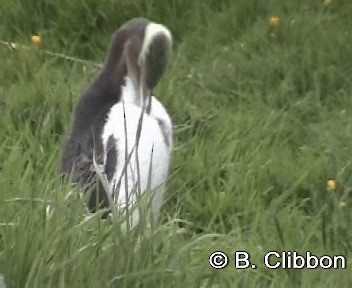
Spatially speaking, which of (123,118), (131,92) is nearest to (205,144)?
(131,92)

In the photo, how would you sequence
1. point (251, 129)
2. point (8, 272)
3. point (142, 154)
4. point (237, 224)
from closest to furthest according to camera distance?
point (8, 272), point (142, 154), point (237, 224), point (251, 129)

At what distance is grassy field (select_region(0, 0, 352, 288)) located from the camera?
2.25 m

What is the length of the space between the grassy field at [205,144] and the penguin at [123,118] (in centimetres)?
12

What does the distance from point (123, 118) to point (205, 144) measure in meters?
1.08

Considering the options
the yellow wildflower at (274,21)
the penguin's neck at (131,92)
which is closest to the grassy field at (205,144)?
the yellow wildflower at (274,21)

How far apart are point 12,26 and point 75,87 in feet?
3.30

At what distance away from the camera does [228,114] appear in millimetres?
4363

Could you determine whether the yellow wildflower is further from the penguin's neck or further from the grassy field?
the penguin's neck

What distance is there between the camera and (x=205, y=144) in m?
4.02

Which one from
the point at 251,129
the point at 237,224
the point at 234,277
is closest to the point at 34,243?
the point at 234,277

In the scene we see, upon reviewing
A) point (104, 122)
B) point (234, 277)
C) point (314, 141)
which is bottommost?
point (314, 141)

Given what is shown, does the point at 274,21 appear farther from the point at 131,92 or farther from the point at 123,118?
the point at 123,118

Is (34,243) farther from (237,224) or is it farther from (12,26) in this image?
(12,26)

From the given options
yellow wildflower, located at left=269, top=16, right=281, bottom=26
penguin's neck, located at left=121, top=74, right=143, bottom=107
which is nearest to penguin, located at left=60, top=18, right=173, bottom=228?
penguin's neck, located at left=121, top=74, right=143, bottom=107
